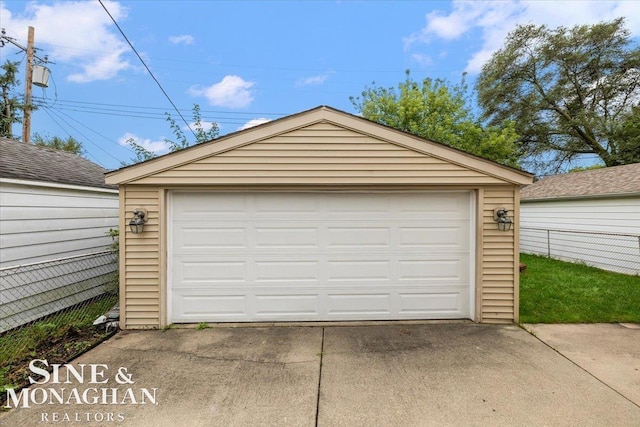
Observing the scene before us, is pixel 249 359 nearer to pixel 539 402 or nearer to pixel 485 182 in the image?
pixel 539 402

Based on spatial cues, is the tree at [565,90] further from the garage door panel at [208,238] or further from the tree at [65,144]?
the tree at [65,144]

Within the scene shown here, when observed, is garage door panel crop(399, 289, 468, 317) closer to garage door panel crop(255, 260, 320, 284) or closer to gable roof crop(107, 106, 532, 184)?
garage door panel crop(255, 260, 320, 284)

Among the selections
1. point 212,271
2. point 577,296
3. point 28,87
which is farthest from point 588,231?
point 28,87

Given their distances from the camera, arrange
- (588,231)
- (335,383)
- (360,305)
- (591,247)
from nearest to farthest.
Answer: (335,383), (360,305), (591,247), (588,231)

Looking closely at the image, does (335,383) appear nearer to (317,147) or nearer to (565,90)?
(317,147)

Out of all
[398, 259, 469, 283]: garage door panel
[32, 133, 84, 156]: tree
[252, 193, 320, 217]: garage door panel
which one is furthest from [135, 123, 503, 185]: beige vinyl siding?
[32, 133, 84, 156]: tree

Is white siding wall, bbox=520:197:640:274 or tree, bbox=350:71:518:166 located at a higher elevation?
tree, bbox=350:71:518:166

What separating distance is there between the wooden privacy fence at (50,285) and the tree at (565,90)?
70.1 feet

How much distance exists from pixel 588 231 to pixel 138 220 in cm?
1153

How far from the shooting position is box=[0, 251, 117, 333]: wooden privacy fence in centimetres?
438

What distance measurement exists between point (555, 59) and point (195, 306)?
23.1 metres

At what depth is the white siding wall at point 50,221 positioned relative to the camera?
459cm

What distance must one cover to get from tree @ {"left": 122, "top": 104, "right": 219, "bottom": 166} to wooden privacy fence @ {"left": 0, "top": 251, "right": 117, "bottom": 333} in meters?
3.84

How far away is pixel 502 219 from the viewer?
177 inches
